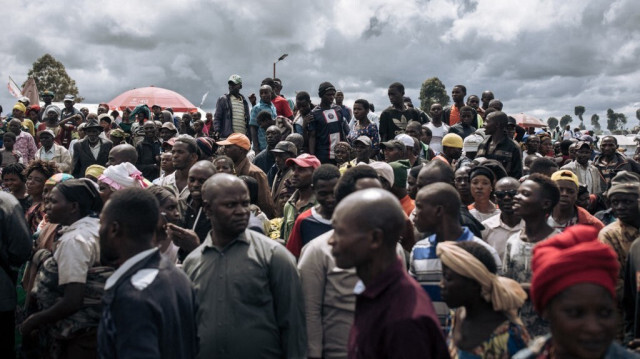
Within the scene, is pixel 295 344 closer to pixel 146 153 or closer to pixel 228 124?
pixel 146 153

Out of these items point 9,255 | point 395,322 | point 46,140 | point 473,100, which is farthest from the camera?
point 473,100

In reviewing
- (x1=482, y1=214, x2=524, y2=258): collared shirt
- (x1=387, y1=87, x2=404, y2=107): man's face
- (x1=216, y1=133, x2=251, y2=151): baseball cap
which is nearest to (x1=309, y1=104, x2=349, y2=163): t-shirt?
(x1=387, y1=87, x2=404, y2=107): man's face

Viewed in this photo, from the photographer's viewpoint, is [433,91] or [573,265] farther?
[433,91]

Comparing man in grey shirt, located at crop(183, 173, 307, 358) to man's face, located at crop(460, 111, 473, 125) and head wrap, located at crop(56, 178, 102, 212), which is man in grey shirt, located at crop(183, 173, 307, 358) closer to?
head wrap, located at crop(56, 178, 102, 212)

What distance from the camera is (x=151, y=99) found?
20.2 m

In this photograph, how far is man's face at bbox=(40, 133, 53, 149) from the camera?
444 inches

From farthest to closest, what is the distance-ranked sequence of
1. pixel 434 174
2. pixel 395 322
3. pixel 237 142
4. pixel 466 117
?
pixel 466 117, pixel 237 142, pixel 434 174, pixel 395 322

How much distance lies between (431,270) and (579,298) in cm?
180

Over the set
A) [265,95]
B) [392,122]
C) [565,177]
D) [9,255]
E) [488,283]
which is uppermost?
[265,95]

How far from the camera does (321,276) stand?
3971mm

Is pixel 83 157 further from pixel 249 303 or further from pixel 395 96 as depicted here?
pixel 249 303

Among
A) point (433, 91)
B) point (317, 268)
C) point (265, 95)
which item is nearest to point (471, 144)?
point (265, 95)

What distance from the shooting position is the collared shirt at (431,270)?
4070 millimetres

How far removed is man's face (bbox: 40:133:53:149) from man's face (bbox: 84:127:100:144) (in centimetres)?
116
